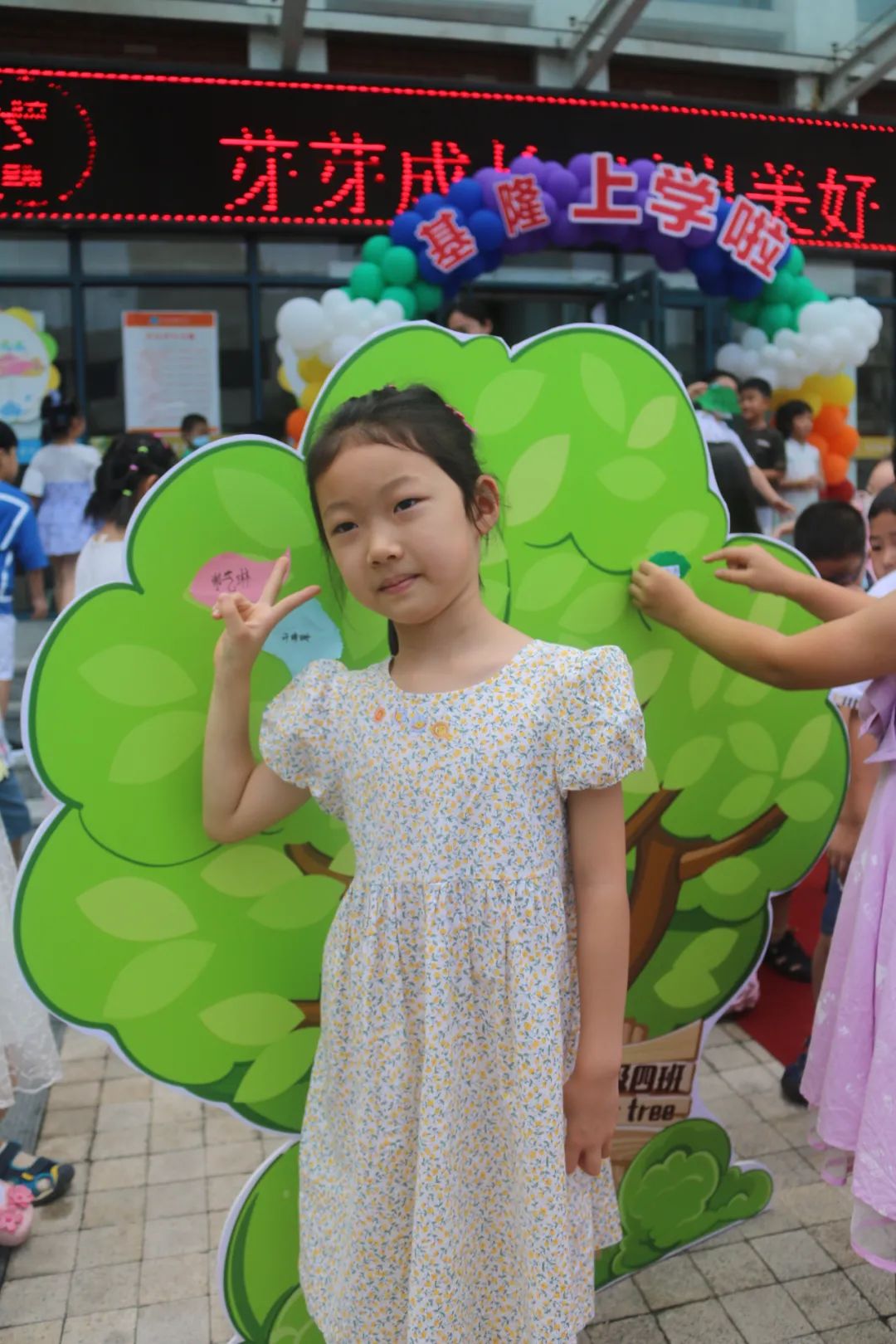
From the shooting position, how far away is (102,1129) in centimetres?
258

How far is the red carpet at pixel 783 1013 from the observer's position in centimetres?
288

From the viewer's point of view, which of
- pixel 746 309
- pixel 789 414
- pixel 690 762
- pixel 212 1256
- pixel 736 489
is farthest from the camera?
pixel 789 414

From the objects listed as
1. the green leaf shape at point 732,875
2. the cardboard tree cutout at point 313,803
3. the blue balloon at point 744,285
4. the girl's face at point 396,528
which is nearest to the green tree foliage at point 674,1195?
the cardboard tree cutout at point 313,803

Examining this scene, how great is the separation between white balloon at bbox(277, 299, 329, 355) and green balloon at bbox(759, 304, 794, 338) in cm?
244

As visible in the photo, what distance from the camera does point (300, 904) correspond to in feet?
5.53

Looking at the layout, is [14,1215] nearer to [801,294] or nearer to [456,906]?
[456,906]

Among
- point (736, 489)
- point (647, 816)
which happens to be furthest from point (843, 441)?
point (647, 816)

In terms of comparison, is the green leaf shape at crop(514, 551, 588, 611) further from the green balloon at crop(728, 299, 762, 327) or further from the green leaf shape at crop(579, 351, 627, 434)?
the green balloon at crop(728, 299, 762, 327)

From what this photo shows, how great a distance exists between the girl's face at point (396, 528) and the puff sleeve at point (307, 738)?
0.59 feet

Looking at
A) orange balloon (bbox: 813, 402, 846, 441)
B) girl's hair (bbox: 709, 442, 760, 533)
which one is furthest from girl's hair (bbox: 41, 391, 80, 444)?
girl's hair (bbox: 709, 442, 760, 533)

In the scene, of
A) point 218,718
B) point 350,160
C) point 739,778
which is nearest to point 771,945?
point 739,778

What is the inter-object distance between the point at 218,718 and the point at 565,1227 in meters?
0.77

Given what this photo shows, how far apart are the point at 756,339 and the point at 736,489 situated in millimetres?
4241

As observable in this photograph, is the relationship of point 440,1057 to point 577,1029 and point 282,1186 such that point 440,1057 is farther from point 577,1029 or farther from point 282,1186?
point 282,1186
